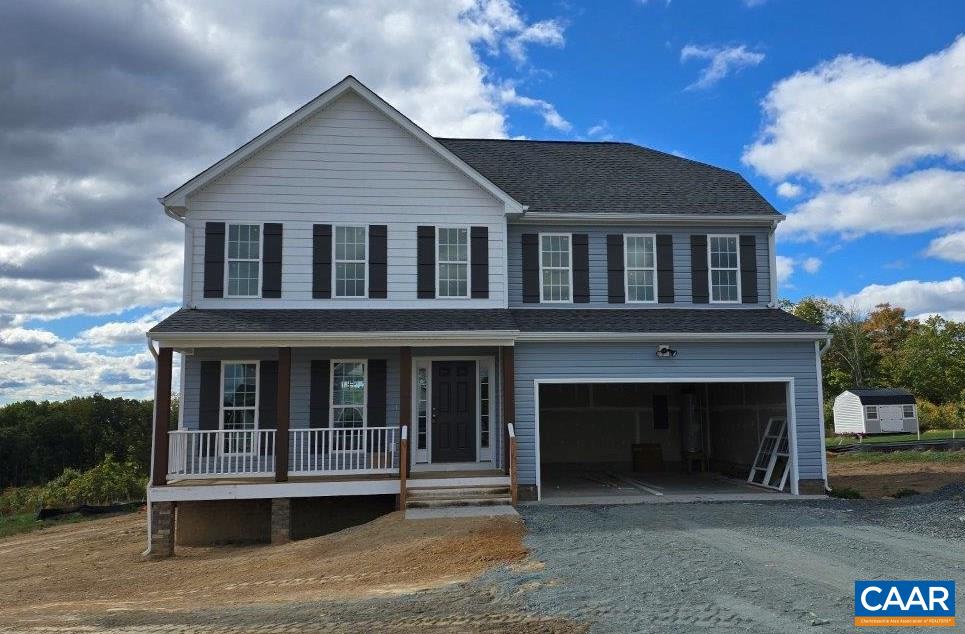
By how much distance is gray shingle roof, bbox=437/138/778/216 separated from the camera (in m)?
16.0

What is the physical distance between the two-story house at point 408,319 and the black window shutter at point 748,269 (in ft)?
0.89

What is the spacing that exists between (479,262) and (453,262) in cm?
52

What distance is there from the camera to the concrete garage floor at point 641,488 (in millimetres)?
13836

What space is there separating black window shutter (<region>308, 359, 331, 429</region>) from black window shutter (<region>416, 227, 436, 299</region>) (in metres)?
2.36

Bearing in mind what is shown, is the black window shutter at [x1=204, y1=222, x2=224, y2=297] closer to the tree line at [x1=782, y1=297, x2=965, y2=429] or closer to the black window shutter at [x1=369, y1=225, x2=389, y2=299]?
the black window shutter at [x1=369, y1=225, x2=389, y2=299]

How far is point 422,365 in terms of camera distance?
589 inches

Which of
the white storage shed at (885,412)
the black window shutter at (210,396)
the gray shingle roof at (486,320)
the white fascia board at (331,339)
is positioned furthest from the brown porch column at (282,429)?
the white storage shed at (885,412)

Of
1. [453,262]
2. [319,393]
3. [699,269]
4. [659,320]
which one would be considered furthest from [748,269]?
[319,393]

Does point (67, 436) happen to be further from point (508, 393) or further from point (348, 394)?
point (508, 393)

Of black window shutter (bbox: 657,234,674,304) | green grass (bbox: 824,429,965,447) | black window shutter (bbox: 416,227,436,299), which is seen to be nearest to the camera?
black window shutter (bbox: 416,227,436,299)

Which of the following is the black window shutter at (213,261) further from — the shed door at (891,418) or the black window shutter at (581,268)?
the shed door at (891,418)

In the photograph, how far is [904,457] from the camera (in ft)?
79.2

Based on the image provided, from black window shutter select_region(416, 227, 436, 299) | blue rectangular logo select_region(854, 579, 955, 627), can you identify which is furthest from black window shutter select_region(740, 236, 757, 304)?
blue rectangular logo select_region(854, 579, 955, 627)

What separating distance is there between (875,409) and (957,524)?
26.9 m
